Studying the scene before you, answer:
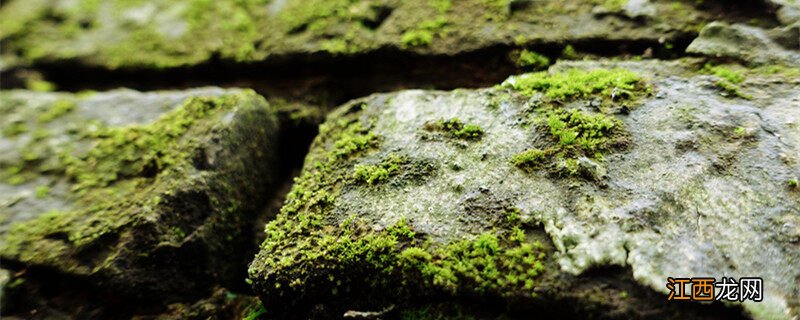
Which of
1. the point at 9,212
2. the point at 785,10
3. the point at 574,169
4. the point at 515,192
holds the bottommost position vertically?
the point at 9,212

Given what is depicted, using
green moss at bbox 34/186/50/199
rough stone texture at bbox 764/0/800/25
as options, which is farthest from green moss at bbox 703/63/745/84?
green moss at bbox 34/186/50/199

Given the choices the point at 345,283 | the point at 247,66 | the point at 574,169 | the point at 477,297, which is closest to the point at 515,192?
the point at 574,169

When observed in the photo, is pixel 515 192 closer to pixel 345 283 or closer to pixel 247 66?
pixel 345 283

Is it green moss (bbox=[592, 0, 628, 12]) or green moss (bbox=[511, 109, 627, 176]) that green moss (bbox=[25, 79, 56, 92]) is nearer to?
green moss (bbox=[511, 109, 627, 176])

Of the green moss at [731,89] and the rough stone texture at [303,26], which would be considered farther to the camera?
the rough stone texture at [303,26]

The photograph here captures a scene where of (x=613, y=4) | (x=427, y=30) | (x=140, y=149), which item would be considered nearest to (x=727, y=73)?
(x=613, y=4)

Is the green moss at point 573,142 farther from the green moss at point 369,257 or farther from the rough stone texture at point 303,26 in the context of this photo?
the rough stone texture at point 303,26

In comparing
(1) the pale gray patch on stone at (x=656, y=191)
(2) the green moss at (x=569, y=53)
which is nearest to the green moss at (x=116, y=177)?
(1) the pale gray patch on stone at (x=656, y=191)
